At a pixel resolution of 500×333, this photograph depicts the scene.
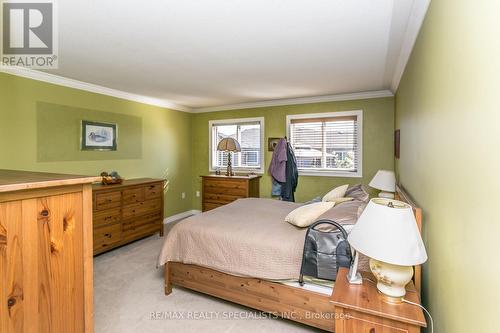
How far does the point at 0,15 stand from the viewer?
1914 millimetres

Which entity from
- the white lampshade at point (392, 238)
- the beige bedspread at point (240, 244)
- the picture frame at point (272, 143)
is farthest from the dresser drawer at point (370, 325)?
the picture frame at point (272, 143)

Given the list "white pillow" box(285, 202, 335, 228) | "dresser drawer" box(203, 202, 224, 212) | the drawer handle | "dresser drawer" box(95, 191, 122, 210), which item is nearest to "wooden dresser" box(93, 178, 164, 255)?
"dresser drawer" box(95, 191, 122, 210)

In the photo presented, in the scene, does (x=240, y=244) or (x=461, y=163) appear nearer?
(x=461, y=163)

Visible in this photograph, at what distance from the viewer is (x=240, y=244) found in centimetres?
226

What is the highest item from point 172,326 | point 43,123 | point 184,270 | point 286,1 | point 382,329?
point 286,1

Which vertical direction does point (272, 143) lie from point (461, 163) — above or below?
above

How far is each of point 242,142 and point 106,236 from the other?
2.92 meters

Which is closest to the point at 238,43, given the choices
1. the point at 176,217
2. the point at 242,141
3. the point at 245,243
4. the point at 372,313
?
the point at 245,243

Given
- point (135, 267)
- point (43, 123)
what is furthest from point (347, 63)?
point (43, 123)

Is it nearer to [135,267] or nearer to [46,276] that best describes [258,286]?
[46,276]

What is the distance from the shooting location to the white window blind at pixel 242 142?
5.22 m

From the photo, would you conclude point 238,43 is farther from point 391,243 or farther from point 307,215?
point 391,243

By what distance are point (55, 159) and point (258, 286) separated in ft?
10.1

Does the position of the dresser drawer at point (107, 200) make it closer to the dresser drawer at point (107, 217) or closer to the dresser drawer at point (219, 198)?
the dresser drawer at point (107, 217)
